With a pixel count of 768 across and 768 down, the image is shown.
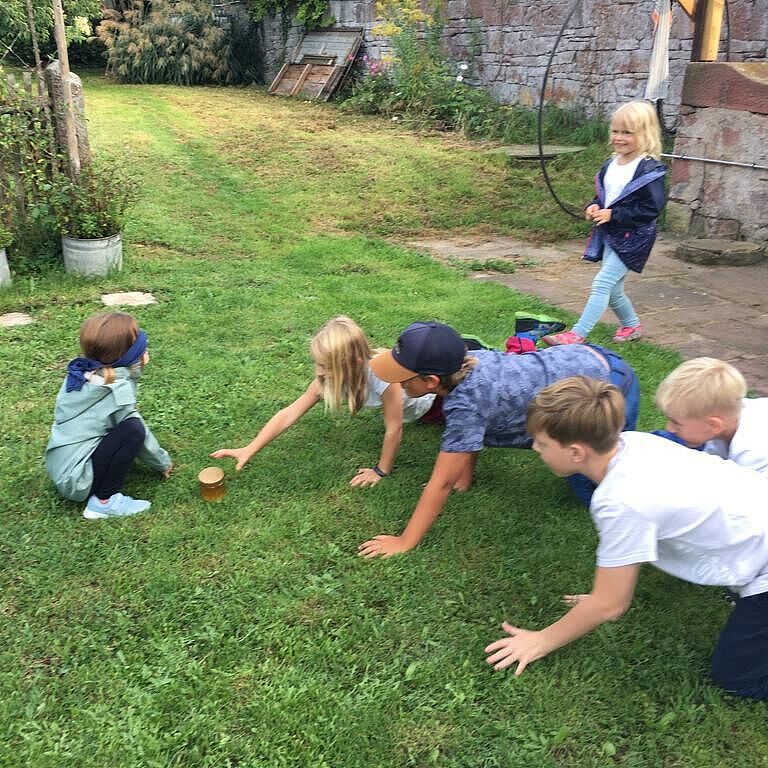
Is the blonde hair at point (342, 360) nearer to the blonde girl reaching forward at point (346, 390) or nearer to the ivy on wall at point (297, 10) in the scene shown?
the blonde girl reaching forward at point (346, 390)

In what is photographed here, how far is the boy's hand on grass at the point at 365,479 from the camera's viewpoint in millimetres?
3189

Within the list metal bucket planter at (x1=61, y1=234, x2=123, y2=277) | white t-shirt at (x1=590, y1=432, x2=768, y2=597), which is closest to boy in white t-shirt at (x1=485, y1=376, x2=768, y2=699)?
white t-shirt at (x1=590, y1=432, x2=768, y2=597)

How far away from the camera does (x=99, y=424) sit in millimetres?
2930

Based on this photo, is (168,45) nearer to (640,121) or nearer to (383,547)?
(640,121)

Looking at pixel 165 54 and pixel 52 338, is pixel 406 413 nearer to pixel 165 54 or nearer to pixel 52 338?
pixel 52 338

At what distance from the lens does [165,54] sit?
54.0 feet

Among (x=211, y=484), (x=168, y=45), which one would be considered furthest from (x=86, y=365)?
(x=168, y=45)

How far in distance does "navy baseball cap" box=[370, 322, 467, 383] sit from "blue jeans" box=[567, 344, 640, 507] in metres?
0.67

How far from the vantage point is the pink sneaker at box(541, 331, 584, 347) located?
421 centimetres

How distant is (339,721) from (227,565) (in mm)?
800

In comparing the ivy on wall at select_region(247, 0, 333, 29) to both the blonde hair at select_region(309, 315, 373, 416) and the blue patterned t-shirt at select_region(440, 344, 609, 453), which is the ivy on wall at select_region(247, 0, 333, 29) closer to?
the blonde hair at select_region(309, 315, 373, 416)

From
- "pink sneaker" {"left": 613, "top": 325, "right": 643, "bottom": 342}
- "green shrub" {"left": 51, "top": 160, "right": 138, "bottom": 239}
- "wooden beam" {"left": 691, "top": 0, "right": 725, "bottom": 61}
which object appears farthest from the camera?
"wooden beam" {"left": 691, "top": 0, "right": 725, "bottom": 61}

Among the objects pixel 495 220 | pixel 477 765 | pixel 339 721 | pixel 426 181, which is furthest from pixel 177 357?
pixel 426 181

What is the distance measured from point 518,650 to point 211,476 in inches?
55.6
